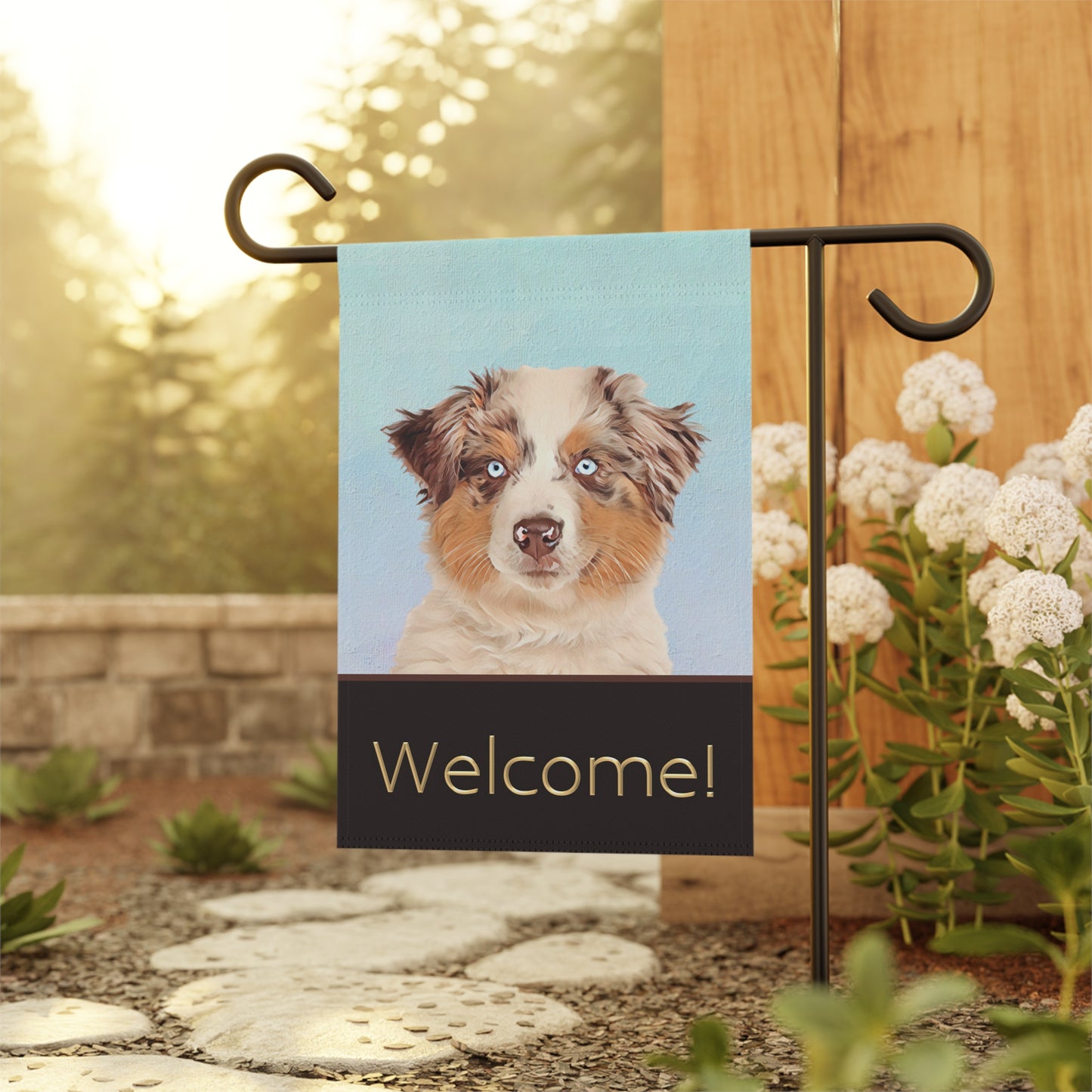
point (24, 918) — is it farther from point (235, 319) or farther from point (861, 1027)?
point (235, 319)

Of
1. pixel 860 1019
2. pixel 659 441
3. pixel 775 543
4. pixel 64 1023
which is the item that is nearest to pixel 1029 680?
pixel 775 543

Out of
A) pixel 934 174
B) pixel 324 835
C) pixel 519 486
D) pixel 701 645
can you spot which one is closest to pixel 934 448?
pixel 934 174

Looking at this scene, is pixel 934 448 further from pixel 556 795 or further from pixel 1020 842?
pixel 556 795

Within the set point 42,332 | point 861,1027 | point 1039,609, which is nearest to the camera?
point 861,1027

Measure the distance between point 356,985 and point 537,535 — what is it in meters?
1.07

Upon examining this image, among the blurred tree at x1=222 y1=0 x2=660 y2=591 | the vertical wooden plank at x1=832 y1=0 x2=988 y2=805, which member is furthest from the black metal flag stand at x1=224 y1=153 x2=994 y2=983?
the blurred tree at x1=222 y1=0 x2=660 y2=591

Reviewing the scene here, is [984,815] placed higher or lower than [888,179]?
lower

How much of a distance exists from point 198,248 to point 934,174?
4.27 meters

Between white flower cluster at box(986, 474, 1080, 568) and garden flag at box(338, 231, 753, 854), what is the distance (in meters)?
0.62

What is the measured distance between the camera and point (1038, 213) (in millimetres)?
2102

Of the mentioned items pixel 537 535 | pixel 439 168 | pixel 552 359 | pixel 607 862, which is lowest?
pixel 607 862

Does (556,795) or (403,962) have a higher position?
(556,795)

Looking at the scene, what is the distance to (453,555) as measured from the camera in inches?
52.4

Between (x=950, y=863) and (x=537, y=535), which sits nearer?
(x=537, y=535)
